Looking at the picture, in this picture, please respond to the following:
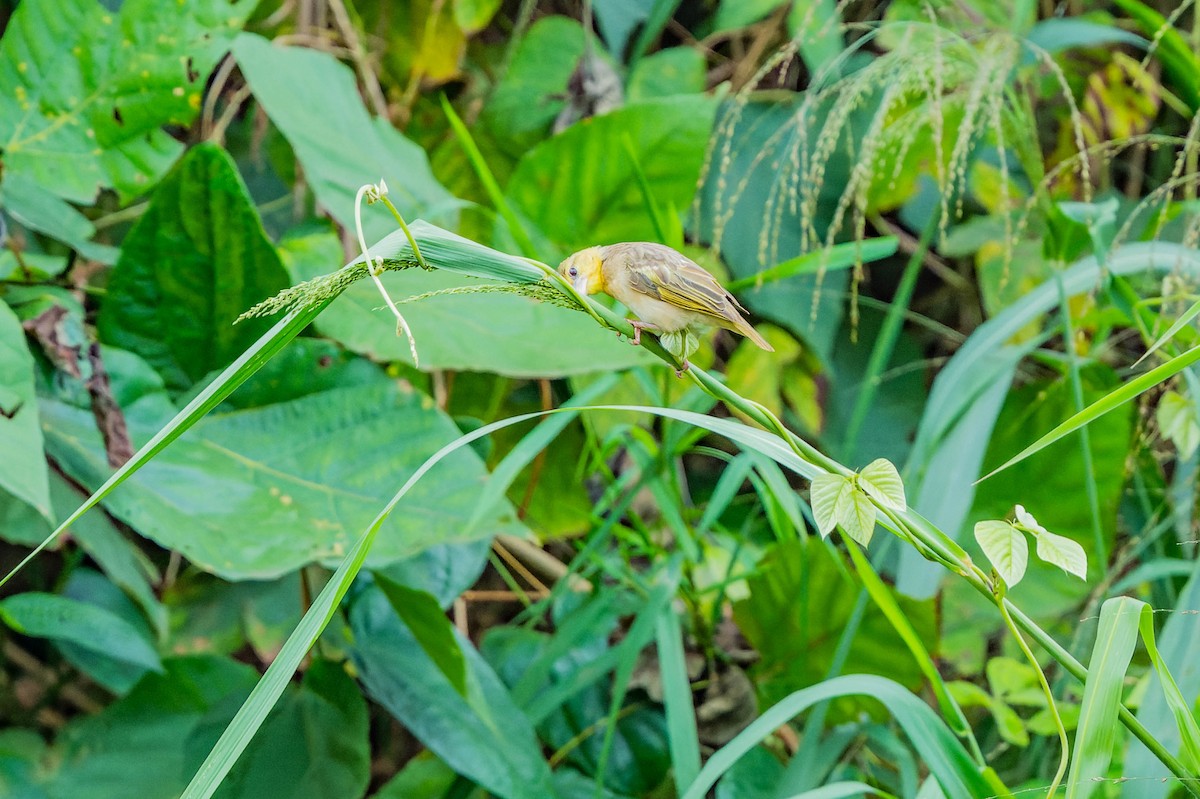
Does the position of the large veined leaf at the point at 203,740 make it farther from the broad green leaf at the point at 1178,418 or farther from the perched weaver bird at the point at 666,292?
the broad green leaf at the point at 1178,418

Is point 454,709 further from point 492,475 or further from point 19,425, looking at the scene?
point 19,425

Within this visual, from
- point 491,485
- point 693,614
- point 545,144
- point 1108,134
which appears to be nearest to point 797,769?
point 693,614

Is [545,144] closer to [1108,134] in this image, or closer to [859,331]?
[859,331]

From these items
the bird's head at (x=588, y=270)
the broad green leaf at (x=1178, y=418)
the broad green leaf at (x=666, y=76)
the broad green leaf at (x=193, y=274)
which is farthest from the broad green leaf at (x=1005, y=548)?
the broad green leaf at (x=666, y=76)

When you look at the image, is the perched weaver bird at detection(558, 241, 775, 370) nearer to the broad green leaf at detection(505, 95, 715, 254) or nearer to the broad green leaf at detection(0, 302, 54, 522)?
the broad green leaf at detection(0, 302, 54, 522)

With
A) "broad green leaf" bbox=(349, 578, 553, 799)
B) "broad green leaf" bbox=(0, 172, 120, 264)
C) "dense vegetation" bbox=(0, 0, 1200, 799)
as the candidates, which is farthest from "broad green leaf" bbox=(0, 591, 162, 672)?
"broad green leaf" bbox=(0, 172, 120, 264)
